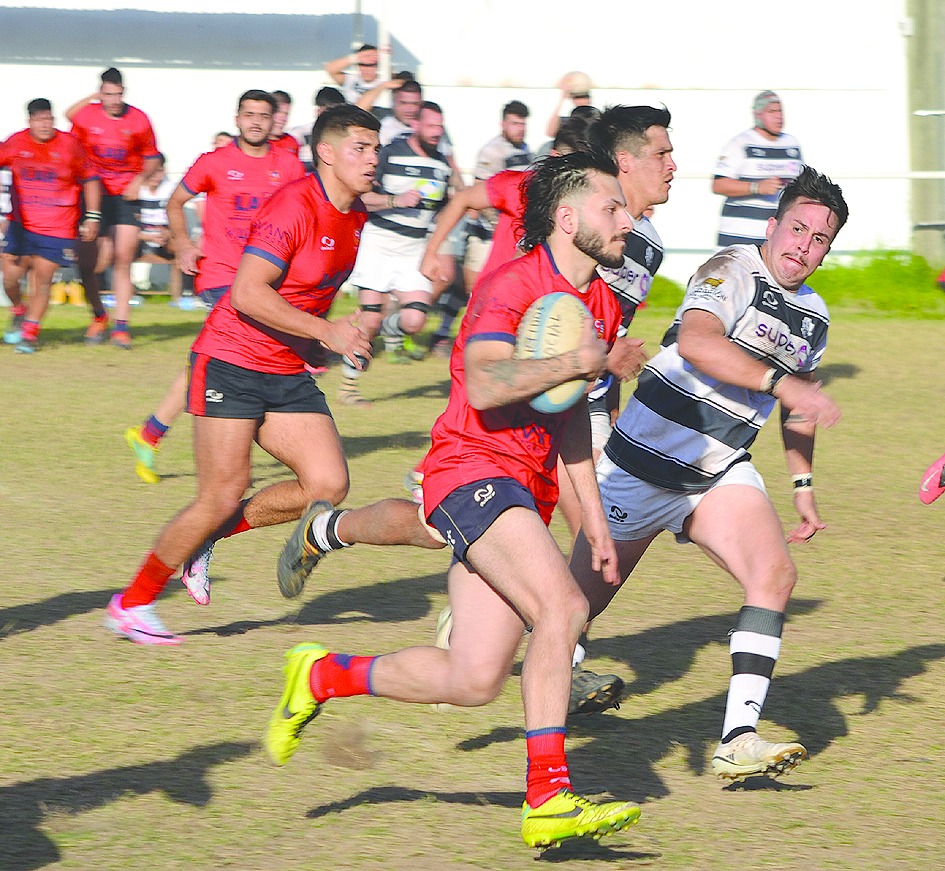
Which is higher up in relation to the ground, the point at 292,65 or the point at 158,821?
the point at 292,65

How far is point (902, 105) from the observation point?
65.6ft

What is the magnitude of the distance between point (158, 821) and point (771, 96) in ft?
33.2

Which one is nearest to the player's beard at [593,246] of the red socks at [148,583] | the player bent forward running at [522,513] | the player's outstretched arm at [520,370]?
the player bent forward running at [522,513]

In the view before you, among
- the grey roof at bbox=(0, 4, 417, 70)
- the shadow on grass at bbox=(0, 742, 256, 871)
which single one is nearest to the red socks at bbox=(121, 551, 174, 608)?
the shadow on grass at bbox=(0, 742, 256, 871)

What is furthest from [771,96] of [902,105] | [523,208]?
[523,208]

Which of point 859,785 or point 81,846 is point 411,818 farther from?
point 859,785

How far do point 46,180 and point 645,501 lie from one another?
9958 millimetres

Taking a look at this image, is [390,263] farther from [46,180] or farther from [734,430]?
[734,430]

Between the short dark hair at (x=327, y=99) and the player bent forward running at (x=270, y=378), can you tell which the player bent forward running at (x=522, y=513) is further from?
the short dark hair at (x=327, y=99)

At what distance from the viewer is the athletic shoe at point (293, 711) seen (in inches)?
182

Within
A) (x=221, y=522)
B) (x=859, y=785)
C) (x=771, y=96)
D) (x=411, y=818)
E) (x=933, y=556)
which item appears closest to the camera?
(x=411, y=818)

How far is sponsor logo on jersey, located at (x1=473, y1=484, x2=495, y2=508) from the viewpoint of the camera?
4.40 metres

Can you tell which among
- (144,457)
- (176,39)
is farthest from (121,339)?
(176,39)

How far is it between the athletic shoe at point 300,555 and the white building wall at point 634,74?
14264mm
